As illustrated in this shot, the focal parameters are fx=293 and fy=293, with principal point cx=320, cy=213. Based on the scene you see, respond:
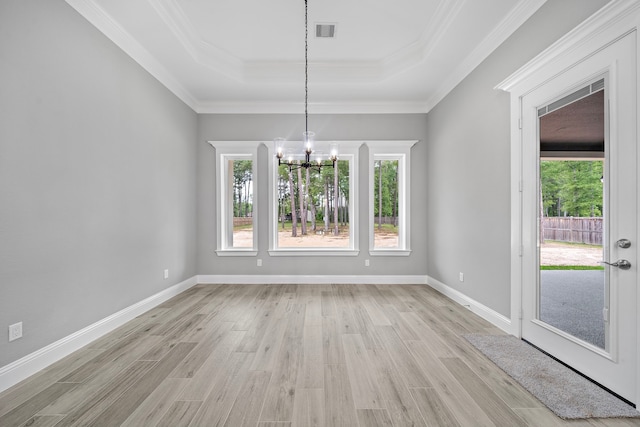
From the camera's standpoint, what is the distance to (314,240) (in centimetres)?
540

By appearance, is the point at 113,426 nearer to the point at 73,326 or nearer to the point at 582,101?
the point at 73,326

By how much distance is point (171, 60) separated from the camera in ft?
12.5

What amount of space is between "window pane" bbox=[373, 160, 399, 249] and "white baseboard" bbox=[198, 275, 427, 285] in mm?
596

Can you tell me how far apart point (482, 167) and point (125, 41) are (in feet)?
14.2

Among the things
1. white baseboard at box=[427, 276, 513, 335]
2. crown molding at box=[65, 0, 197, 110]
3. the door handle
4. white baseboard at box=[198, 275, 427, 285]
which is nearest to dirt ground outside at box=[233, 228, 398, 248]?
white baseboard at box=[198, 275, 427, 285]

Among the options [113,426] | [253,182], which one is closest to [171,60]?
[253,182]

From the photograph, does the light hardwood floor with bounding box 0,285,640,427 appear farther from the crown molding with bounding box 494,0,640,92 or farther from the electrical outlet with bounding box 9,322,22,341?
Result: the crown molding with bounding box 494,0,640,92

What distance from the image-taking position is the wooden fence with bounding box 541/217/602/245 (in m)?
2.09

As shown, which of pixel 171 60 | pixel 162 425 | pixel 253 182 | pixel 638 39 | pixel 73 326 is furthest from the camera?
pixel 253 182

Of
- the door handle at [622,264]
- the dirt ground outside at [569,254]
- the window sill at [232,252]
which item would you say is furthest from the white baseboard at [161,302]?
the door handle at [622,264]

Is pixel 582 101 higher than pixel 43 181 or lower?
higher

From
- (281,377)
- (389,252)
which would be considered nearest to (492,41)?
(389,252)

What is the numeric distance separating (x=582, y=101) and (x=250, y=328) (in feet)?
11.7

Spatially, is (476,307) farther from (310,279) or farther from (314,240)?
(314,240)
